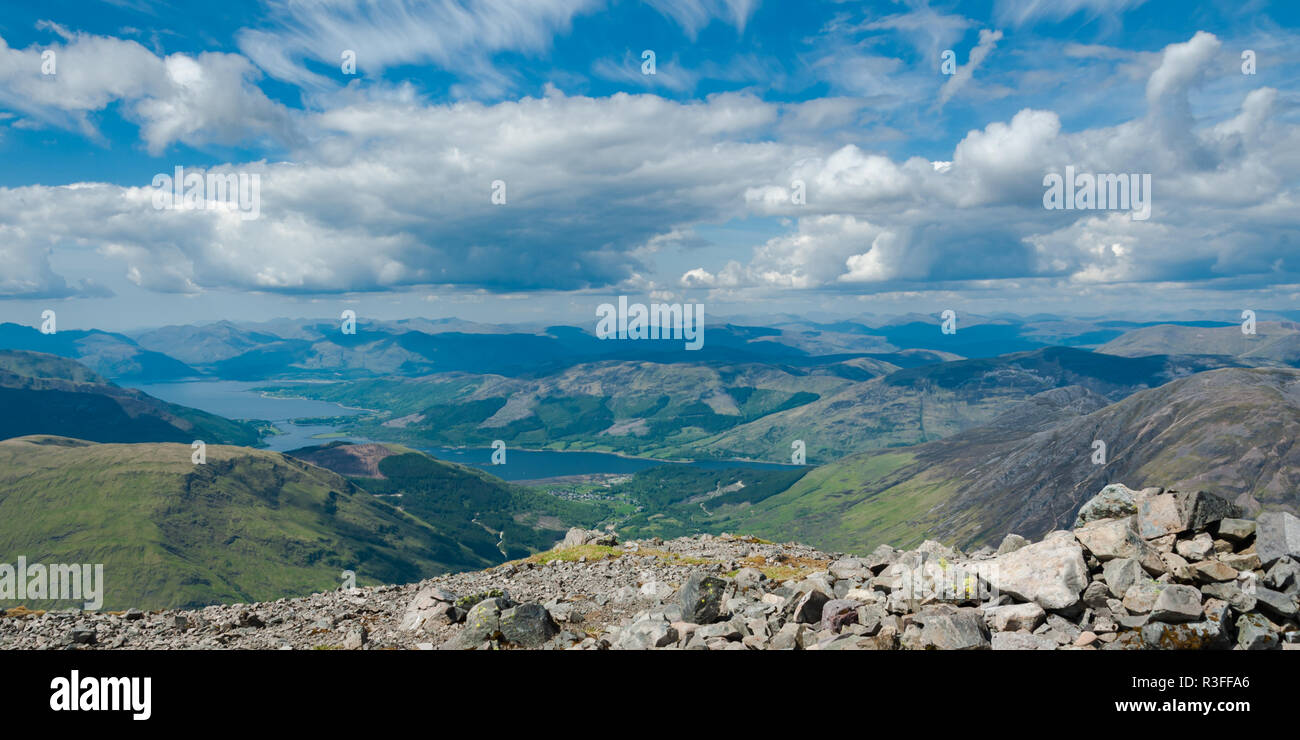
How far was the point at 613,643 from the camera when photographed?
1992 cm

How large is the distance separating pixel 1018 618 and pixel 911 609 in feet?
9.39

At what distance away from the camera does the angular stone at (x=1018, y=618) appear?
18125 millimetres

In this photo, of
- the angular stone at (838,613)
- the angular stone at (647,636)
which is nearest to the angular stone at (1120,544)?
the angular stone at (838,613)

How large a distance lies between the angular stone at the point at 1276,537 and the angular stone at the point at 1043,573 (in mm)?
4801

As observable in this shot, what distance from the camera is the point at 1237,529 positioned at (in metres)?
20.3

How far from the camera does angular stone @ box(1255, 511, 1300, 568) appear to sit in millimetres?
18922

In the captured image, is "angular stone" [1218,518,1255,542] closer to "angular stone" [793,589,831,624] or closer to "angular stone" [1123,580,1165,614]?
"angular stone" [1123,580,1165,614]

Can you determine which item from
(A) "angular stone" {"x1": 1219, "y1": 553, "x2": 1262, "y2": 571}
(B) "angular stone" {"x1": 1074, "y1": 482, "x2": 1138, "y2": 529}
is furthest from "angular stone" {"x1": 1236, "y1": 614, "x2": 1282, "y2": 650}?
(B) "angular stone" {"x1": 1074, "y1": 482, "x2": 1138, "y2": 529}

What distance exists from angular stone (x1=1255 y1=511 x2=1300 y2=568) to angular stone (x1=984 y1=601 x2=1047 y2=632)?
710 cm

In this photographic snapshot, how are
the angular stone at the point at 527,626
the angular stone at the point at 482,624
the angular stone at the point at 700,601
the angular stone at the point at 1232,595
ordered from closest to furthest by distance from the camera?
the angular stone at the point at 1232,595 → the angular stone at the point at 482,624 → the angular stone at the point at 527,626 → the angular stone at the point at 700,601

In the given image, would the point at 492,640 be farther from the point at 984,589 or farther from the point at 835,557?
the point at 835,557

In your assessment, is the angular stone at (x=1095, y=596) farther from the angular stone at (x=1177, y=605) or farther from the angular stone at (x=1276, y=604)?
the angular stone at (x=1276, y=604)
